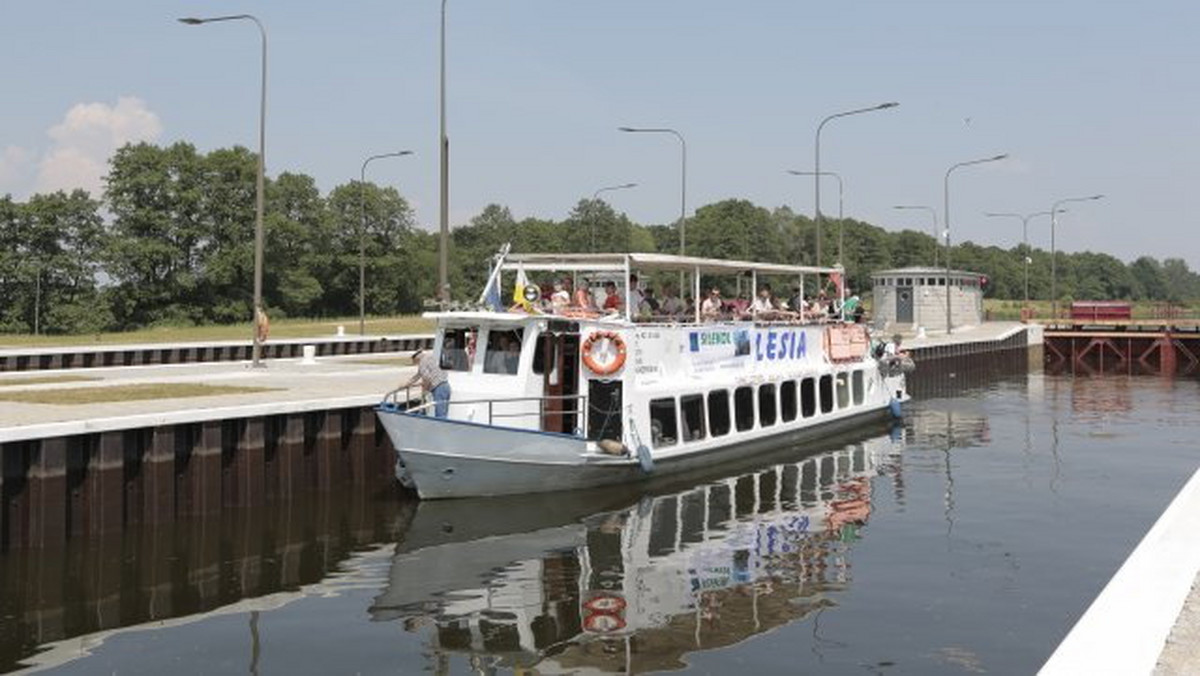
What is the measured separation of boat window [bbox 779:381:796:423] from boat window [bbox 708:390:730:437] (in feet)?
11.4

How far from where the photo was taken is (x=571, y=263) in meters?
24.3

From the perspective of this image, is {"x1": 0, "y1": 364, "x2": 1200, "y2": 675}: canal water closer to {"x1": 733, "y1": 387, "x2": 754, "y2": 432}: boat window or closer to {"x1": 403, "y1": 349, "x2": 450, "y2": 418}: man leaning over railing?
{"x1": 733, "y1": 387, "x2": 754, "y2": 432}: boat window

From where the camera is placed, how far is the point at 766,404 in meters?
29.6

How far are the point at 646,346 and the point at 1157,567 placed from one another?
13457 mm

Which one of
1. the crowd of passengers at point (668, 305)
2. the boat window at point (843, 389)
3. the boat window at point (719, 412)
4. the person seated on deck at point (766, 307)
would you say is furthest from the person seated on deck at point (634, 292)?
the boat window at point (843, 389)

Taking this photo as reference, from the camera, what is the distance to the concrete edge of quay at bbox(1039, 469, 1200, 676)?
343 inches

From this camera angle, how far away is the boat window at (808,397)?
1260 inches

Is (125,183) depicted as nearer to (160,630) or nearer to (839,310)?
(839,310)

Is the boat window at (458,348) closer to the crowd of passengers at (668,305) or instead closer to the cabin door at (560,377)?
the crowd of passengers at (668,305)

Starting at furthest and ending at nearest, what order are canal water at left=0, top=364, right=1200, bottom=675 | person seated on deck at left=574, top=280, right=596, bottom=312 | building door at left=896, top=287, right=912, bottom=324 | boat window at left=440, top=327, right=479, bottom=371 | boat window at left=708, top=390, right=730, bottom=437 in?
building door at left=896, top=287, right=912, bottom=324 → boat window at left=708, top=390, right=730, bottom=437 → person seated on deck at left=574, top=280, right=596, bottom=312 → boat window at left=440, top=327, right=479, bottom=371 → canal water at left=0, top=364, right=1200, bottom=675

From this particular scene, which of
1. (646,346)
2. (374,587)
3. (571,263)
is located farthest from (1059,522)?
(374,587)

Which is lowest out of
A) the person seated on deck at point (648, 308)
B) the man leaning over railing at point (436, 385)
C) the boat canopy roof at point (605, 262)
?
the man leaning over railing at point (436, 385)

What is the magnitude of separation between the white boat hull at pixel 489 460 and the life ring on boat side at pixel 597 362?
1600mm

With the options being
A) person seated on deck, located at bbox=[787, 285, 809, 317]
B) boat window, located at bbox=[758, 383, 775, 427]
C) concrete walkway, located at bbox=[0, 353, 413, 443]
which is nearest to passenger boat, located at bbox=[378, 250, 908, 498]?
boat window, located at bbox=[758, 383, 775, 427]
